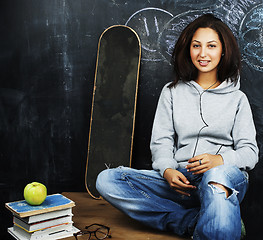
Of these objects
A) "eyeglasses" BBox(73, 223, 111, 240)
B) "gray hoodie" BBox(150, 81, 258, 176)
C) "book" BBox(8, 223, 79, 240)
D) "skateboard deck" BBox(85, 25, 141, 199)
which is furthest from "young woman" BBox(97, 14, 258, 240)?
"skateboard deck" BBox(85, 25, 141, 199)

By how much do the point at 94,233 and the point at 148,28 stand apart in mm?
1407

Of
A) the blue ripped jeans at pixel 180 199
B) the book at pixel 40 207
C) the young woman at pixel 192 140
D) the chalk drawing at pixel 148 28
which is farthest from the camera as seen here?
the chalk drawing at pixel 148 28

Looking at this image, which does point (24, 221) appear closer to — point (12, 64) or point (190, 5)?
point (12, 64)

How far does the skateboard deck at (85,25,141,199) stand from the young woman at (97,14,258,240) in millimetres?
359

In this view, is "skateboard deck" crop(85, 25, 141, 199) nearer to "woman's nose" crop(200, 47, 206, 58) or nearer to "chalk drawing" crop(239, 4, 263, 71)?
"woman's nose" crop(200, 47, 206, 58)

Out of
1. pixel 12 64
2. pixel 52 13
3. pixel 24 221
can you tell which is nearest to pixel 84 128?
pixel 12 64

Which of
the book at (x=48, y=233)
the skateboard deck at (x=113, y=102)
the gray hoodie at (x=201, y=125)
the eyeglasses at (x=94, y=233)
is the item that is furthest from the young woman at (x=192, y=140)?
the skateboard deck at (x=113, y=102)

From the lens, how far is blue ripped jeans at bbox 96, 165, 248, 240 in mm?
1509

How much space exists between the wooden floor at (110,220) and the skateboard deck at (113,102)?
12 cm

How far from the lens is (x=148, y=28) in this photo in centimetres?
247

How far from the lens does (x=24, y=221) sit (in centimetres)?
171

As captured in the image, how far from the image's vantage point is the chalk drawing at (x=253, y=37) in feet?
7.58

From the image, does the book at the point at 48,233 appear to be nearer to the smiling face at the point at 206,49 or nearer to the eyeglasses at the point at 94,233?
the eyeglasses at the point at 94,233

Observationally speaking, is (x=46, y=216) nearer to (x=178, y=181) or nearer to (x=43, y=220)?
(x=43, y=220)
